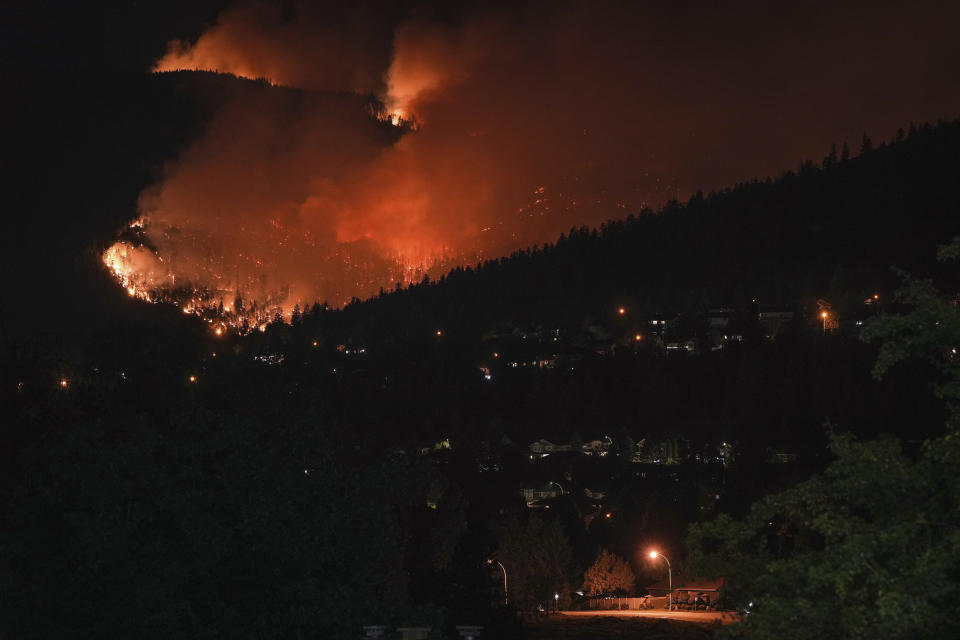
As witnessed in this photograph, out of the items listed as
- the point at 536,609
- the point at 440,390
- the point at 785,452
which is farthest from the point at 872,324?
the point at 440,390

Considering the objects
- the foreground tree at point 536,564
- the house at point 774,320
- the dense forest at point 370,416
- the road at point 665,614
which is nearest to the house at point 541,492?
the dense forest at point 370,416

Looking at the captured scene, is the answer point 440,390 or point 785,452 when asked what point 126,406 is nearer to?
point 785,452

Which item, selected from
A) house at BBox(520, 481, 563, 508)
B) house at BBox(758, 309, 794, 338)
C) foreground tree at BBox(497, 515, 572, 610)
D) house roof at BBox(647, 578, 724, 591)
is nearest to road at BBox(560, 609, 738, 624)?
foreground tree at BBox(497, 515, 572, 610)

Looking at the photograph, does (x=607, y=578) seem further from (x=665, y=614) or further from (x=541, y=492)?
(x=541, y=492)

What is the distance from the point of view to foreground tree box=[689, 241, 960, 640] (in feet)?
39.4

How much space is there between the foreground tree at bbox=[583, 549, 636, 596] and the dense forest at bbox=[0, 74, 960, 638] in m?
1.30

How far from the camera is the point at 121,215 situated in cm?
13012

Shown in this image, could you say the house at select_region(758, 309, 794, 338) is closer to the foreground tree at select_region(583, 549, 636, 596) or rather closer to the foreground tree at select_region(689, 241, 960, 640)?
the foreground tree at select_region(583, 549, 636, 596)

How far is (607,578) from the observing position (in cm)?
6588

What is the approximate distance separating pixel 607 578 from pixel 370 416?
67640mm

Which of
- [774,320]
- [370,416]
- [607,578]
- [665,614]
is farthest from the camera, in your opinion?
[774,320]

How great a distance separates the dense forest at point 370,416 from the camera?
1669 centimetres

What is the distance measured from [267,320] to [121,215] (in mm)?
38995

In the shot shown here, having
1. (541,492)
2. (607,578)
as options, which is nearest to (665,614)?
(607,578)
